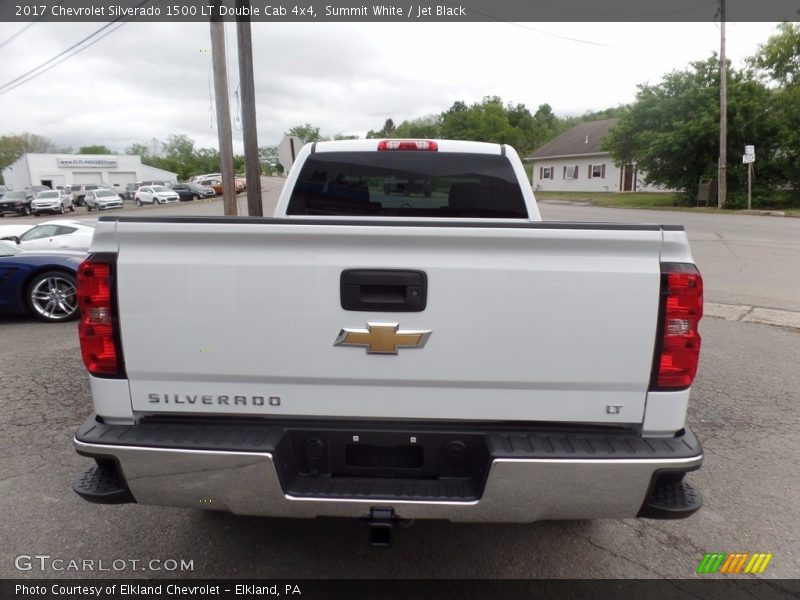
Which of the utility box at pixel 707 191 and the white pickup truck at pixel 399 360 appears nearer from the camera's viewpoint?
the white pickup truck at pixel 399 360

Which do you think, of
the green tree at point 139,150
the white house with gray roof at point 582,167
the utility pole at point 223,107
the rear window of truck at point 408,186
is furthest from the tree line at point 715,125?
the green tree at point 139,150

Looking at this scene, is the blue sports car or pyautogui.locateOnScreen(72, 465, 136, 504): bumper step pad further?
the blue sports car

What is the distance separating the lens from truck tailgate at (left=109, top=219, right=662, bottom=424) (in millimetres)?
2117

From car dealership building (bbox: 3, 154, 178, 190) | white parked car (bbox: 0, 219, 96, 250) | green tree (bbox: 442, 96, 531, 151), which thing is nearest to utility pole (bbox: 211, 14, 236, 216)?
white parked car (bbox: 0, 219, 96, 250)

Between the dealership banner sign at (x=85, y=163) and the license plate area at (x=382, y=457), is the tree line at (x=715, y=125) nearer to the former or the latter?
the license plate area at (x=382, y=457)

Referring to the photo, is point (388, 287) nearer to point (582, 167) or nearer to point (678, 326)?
point (678, 326)

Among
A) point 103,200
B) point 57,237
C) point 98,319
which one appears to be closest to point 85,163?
point 103,200

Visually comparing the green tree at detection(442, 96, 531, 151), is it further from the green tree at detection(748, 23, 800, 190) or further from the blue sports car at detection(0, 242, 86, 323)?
the blue sports car at detection(0, 242, 86, 323)

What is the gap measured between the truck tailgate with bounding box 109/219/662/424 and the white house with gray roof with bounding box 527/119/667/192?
4686cm

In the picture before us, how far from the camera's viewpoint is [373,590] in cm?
260

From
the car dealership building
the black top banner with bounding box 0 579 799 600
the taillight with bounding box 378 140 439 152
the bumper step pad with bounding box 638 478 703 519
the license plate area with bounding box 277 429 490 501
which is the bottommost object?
the black top banner with bounding box 0 579 799 600

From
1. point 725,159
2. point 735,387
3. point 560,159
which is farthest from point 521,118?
point 735,387

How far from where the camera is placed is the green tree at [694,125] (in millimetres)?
28578

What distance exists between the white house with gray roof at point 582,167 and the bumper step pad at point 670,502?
46738 millimetres
